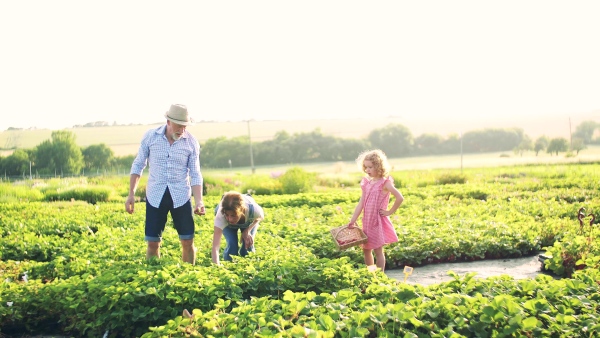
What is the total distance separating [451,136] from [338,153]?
402 inches

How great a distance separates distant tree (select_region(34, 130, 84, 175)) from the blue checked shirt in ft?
46.6

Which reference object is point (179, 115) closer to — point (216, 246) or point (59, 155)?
point (216, 246)

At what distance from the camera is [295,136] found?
38156 mm

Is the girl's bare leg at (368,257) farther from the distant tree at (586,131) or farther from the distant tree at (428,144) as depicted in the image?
the distant tree at (428,144)

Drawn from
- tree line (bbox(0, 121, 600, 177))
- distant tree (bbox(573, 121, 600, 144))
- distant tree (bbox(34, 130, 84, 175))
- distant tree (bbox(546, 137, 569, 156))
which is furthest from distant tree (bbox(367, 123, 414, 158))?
distant tree (bbox(34, 130, 84, 175))

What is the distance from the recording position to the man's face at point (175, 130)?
5.91 meters

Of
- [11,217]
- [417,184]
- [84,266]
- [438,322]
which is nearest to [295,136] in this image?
[417,184]

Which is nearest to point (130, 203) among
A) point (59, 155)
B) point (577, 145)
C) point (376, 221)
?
point (376, 221)

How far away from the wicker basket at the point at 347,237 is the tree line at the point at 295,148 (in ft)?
48.5

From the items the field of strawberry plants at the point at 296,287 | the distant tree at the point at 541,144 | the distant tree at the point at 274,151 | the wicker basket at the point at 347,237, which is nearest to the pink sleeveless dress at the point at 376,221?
the wicker basket at the point at 347,237

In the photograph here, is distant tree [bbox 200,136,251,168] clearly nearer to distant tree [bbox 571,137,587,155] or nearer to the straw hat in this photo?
distant tree [bbox 571,137,587,155]

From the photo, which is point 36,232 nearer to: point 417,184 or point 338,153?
point 417,184

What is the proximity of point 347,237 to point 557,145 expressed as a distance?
3334 centimetres

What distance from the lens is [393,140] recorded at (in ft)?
137
